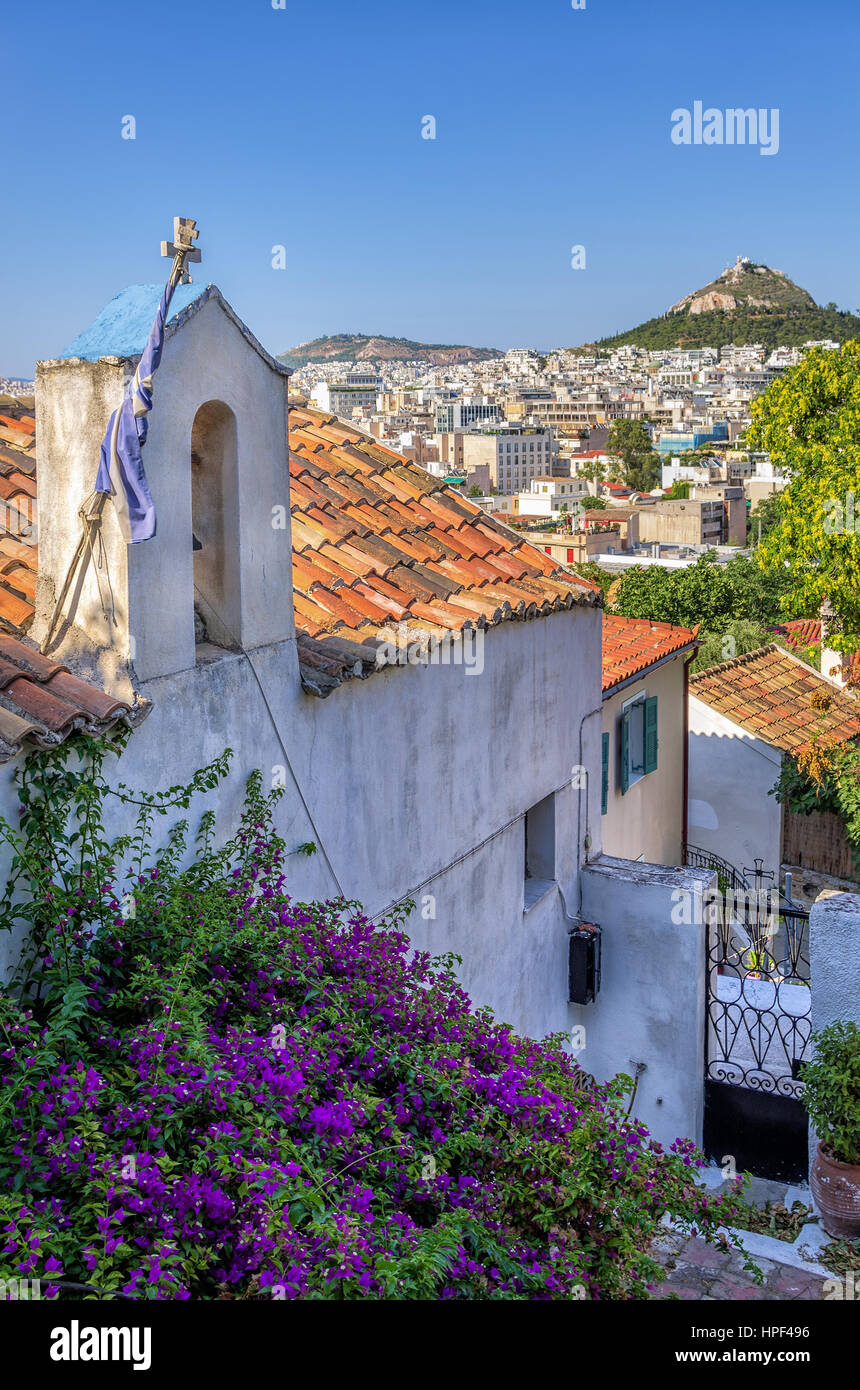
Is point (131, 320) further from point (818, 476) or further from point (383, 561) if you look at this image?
point (818, 476)

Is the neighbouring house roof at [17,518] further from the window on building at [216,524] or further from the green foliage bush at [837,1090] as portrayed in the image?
the green foliage bush at [837,1090]

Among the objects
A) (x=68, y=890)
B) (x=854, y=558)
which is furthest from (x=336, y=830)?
(x=854, y=558)

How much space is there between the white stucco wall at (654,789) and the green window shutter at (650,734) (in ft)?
0.64

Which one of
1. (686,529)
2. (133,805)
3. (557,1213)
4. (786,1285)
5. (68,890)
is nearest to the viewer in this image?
(557,1213)

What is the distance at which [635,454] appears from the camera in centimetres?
17925

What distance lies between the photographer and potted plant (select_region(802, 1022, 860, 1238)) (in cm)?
627

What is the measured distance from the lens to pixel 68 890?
3.86m

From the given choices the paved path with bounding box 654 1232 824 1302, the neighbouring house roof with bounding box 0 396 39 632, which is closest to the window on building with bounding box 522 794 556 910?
the paved path with bounding box 654 1232 824 1302

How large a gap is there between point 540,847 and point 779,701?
36.1 feet

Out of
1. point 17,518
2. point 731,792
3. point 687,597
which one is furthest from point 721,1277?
point 687,597

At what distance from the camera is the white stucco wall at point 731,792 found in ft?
58.2

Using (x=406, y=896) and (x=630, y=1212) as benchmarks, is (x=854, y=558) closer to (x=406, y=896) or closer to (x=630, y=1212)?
(x=406, y=896)

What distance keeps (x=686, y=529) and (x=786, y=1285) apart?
269 ft

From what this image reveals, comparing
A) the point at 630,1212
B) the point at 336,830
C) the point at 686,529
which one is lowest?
the point at 630,1212
